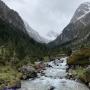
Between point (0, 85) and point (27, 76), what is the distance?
19135 mm

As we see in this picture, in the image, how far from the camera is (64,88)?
54500mm

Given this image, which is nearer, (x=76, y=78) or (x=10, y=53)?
(x=76, y=78)

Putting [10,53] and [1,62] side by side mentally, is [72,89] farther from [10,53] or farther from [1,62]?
[10,53]

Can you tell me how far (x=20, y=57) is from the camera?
10806 cm

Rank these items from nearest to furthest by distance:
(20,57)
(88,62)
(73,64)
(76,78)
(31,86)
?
(31,86)
(76,78)
(88,62)
(73,64)
(20,57)

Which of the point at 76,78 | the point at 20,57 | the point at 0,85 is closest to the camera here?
the point at 0,85

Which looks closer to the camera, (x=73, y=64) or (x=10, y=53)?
(x=73, y=64)

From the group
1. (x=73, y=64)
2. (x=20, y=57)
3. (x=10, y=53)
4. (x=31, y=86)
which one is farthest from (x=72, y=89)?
(x=20, y=57)

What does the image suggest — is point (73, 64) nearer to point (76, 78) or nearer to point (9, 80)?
point (76, 78)

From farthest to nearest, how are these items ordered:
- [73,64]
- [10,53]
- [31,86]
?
[10,53] → [73,64] → [31,86]

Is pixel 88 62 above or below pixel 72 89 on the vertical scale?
above

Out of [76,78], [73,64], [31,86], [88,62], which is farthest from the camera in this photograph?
[73,64]

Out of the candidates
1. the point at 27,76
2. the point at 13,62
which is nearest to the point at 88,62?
the point at 27,76

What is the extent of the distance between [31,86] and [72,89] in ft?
31.4
